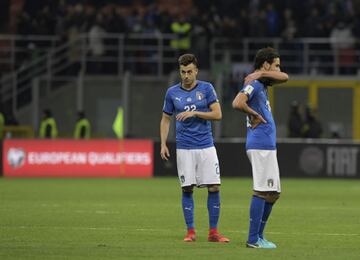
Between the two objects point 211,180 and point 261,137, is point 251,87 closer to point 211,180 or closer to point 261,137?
point 261,137

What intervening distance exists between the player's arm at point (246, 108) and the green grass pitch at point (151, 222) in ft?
5.03

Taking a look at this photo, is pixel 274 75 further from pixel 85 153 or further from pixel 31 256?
pixel 85 153

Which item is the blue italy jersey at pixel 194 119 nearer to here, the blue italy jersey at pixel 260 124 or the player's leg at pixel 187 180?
the player's leg at pixel 187 180

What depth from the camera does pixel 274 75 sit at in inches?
521

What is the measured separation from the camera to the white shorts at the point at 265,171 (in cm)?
1323

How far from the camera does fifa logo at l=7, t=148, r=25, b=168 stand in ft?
101

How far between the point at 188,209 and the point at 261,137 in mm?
1673

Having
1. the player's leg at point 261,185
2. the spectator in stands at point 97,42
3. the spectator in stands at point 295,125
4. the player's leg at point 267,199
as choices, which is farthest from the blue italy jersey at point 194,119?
the spectator in stands at point 97,42

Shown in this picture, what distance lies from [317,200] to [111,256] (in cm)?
1111

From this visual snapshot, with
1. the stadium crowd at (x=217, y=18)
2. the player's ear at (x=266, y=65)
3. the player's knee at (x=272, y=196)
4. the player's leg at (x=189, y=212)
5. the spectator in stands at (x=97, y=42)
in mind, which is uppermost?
the stadium crowd at (x=217, y=18)

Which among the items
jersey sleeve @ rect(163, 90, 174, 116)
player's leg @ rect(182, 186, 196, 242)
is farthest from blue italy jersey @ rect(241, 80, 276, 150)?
jersey sleeve @ rect(163, 90, 174, 116)

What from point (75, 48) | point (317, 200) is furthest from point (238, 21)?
point (317, 200)

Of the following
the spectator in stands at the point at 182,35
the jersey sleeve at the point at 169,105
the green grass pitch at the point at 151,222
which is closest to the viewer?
the green grass pitch at the point at 151,222

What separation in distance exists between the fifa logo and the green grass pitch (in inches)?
119
